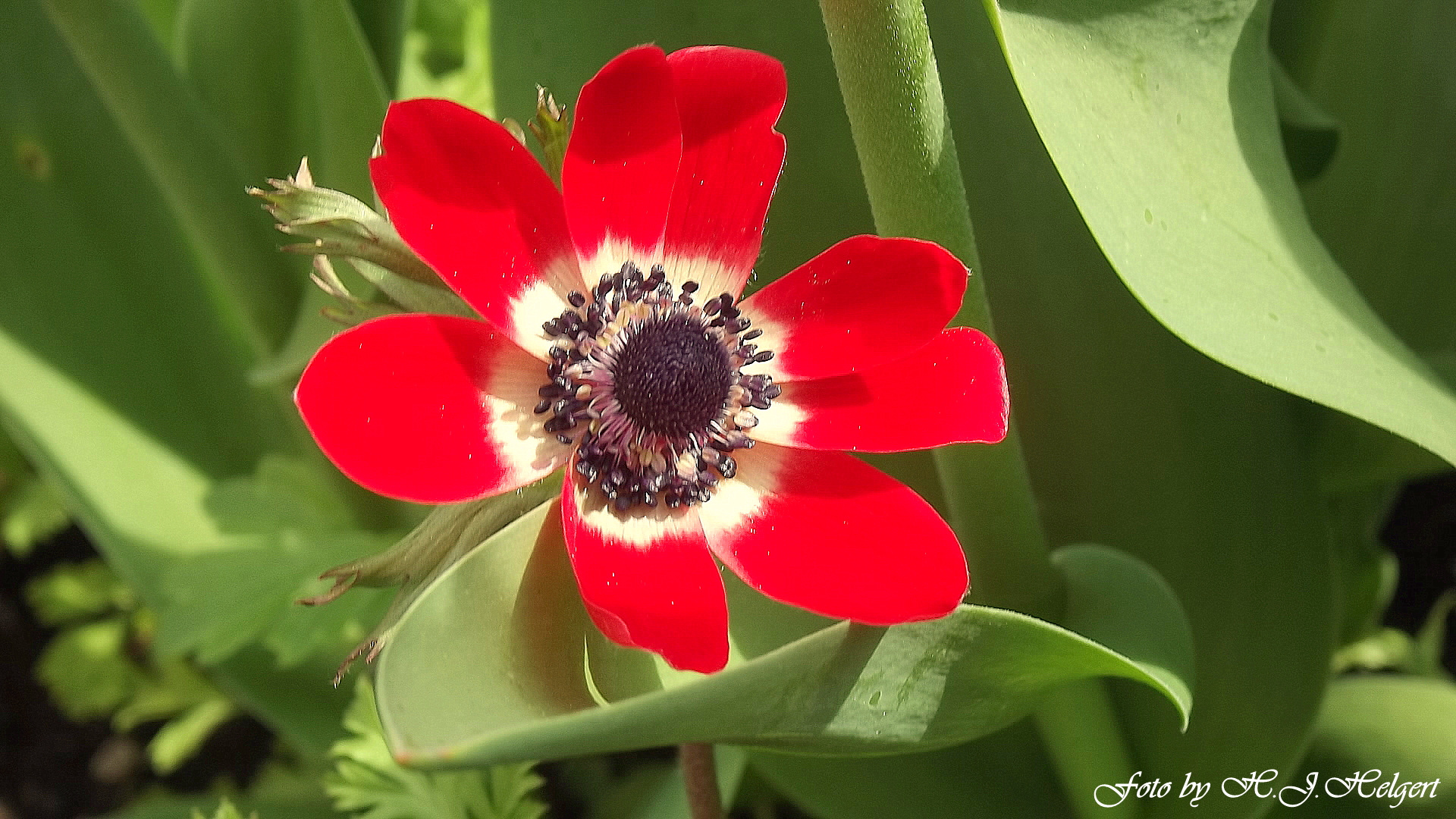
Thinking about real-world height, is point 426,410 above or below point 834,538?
above

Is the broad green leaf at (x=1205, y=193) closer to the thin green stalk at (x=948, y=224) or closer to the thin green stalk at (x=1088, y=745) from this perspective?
the thin green stalk at (x=948, y=224)

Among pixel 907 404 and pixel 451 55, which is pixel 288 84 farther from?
pixel 907 404

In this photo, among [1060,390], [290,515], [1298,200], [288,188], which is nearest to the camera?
[288,188]

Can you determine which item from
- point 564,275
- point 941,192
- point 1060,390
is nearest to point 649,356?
point 564,275

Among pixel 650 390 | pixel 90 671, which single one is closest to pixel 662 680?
pixel 650 390

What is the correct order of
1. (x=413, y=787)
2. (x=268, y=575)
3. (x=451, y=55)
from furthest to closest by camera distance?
1. (x=451, y=55)
2. (x=268, y=575)
3. (x=413, y=787)

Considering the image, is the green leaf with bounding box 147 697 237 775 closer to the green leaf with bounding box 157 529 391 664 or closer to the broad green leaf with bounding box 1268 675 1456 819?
the green leaf with bounding box 157 529 391 664

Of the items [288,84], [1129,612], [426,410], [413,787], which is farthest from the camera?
[288,84]

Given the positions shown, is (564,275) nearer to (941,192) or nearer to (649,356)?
(649,356)
